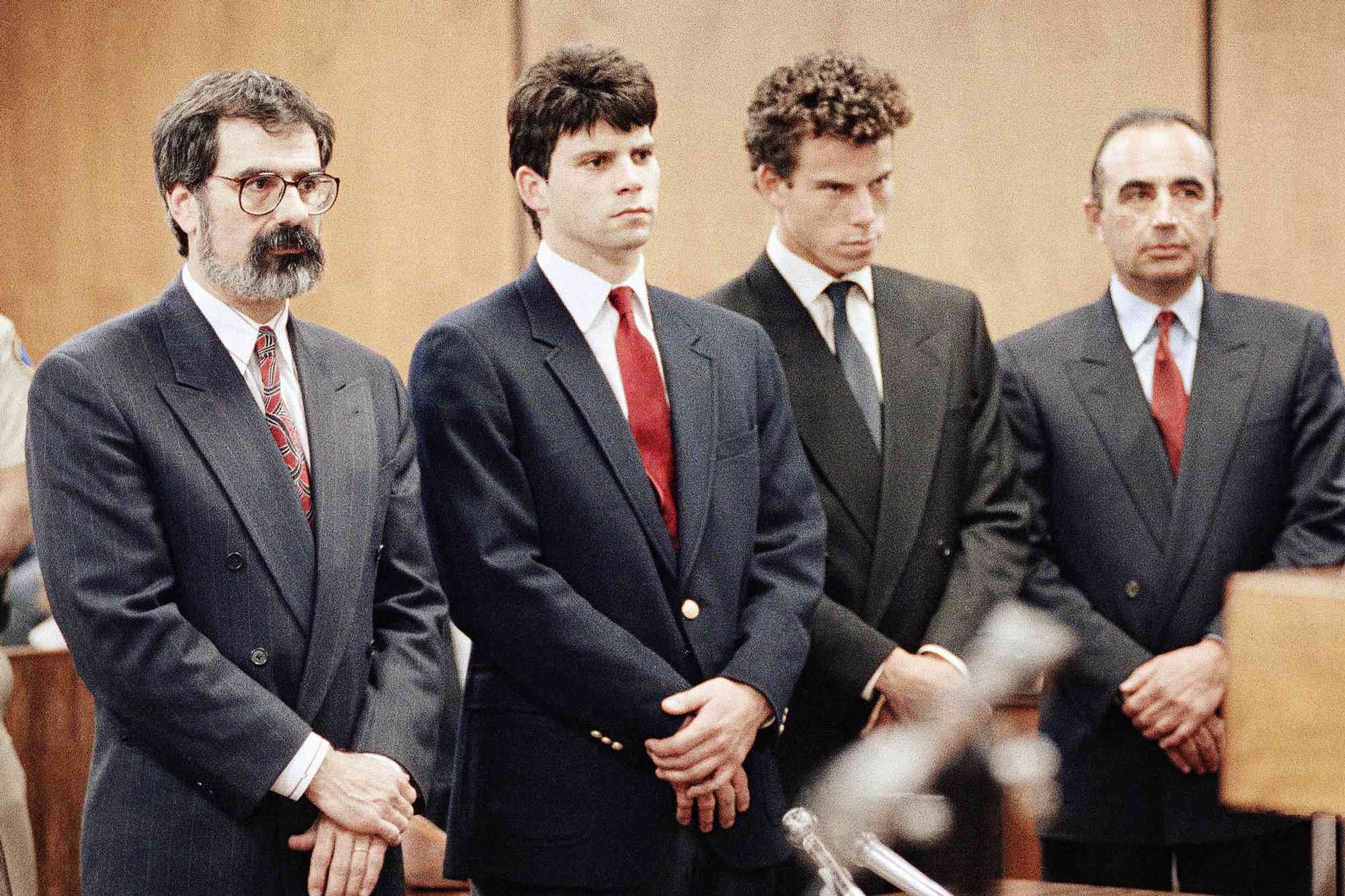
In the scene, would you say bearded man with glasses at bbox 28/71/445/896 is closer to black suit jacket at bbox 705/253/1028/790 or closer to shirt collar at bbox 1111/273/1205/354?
black suit jacket at bbox 705/253/1028/790

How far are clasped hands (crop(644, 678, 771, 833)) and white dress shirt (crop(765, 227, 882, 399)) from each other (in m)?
0.63

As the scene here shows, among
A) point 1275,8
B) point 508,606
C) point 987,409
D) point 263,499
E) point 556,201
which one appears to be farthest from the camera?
point 1275,8

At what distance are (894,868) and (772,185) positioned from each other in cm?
127

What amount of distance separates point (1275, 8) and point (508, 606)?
98.1 inches

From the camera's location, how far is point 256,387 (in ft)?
6.33

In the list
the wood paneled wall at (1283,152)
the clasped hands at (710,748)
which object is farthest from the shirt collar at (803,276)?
the wood paneled wall at (1283,152)

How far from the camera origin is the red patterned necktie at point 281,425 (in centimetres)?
190

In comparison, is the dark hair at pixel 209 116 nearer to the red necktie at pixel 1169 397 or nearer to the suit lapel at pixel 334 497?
the suit lapel at pixel 334 497

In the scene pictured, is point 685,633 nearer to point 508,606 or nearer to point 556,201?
point 508,606

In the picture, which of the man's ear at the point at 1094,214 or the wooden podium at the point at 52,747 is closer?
the man's ear at the point at 1094,214

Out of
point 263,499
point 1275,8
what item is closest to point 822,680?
point 263,499

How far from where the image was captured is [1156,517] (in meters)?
2.56

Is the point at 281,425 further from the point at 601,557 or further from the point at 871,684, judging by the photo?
the point at 871,684

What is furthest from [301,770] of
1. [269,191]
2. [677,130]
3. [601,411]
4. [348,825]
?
[677,130]
